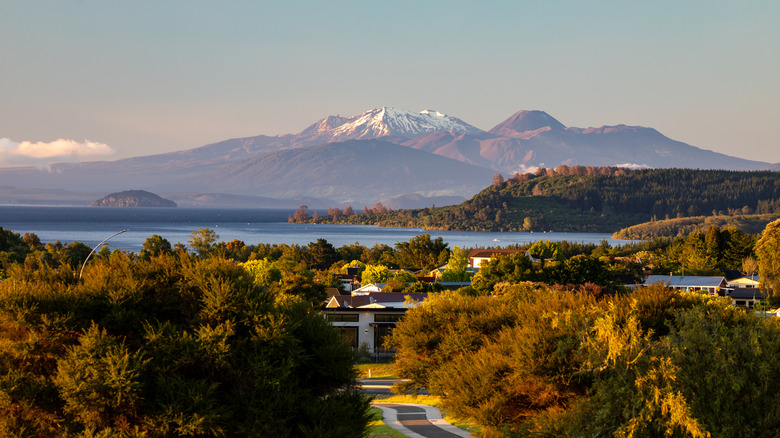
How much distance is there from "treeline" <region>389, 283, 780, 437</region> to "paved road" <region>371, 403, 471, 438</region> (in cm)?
430

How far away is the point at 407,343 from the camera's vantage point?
42.9m

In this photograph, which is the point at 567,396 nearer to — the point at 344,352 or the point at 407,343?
the point at 344,352

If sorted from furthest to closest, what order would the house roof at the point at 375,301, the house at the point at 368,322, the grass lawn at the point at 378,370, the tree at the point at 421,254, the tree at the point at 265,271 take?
the tree at the point at 421,254
the tree at the point at 265,271
the house roof at the point at 375,301
the house at the point at 368,322
the grass lawn at the point at 378,370

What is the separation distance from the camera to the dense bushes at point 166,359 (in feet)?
73.6

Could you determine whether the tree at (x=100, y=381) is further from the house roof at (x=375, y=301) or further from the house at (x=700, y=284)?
the house at (x=700, y=284)

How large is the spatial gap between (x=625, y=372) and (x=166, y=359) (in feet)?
52.2

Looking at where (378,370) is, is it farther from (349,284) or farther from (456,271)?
(456,271)

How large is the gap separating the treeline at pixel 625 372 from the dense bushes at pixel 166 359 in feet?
26.0

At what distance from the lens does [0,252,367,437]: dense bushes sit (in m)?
22.4

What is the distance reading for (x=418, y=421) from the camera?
43.5 m

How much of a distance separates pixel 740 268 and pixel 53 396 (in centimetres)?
15949

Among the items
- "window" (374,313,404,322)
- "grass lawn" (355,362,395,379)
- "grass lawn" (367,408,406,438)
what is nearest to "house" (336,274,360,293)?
"window" (374,313,404,322)

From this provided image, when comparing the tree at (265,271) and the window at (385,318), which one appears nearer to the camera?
the window at (385,318)

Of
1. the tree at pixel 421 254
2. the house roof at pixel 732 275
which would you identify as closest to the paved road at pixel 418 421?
the house roof at pixel 732 275
